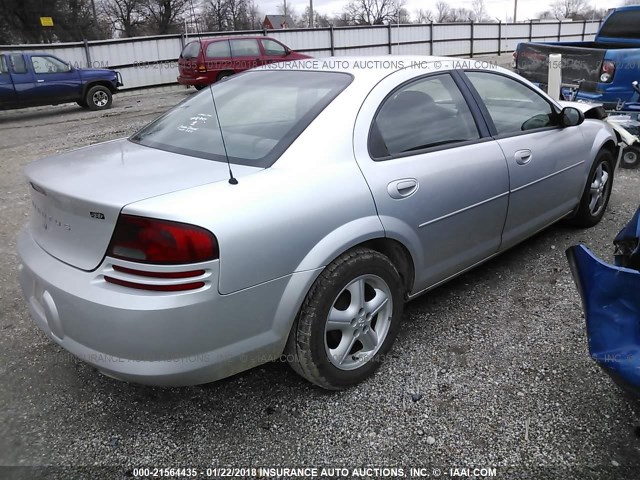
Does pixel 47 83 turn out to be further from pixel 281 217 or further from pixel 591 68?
pixel 281 217

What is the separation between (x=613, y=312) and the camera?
218 centimetres

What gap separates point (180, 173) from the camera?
7.45ft

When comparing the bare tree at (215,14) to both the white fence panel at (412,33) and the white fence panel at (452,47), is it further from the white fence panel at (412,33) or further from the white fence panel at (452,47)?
the white fence panel at (412,33)

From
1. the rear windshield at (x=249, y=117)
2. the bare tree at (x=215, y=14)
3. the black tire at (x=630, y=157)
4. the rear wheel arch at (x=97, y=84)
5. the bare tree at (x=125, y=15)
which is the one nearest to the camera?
the rear windshield at (x=249, y=117)

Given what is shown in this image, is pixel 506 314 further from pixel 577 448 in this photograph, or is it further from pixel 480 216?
pixel 577 448

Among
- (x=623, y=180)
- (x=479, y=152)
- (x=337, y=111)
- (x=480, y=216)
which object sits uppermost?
(x=337, y=111)

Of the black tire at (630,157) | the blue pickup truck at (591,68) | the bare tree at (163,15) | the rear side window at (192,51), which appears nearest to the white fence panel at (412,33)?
the rear side window at (192,51)

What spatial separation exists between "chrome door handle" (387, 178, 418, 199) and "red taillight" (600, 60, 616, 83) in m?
6.00

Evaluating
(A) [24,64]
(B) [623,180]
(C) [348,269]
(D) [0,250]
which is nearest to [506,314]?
(C) [348,269]

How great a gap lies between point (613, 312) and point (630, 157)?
17.3 ft

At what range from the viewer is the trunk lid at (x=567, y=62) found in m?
7.34

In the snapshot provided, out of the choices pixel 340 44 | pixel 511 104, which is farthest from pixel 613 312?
pixel 340 44

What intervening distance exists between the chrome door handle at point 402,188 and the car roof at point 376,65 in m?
0.60

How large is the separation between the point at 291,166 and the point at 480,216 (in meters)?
1.35
